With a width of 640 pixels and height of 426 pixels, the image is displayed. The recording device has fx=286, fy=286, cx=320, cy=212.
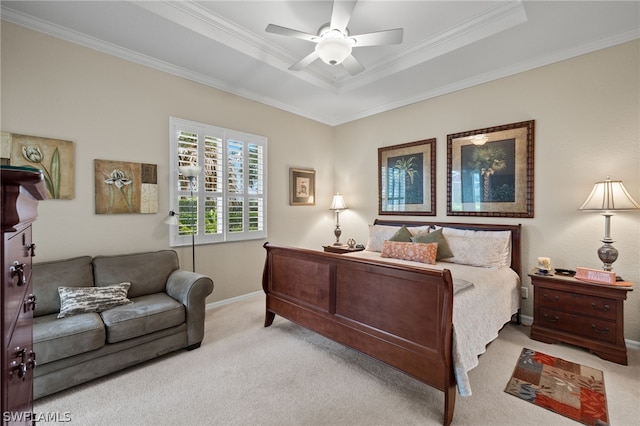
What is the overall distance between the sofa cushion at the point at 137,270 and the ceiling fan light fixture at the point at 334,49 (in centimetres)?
261

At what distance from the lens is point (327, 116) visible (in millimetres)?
5289

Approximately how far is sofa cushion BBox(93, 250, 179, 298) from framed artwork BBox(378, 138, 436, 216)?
323cm

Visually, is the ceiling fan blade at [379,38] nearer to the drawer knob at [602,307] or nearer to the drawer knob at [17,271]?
the drawer knob at [17,271]

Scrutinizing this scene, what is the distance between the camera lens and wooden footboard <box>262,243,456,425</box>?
181cm

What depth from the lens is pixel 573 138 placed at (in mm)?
3057

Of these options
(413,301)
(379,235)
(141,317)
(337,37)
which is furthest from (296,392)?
(337,37)

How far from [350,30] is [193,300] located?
3.17 metres

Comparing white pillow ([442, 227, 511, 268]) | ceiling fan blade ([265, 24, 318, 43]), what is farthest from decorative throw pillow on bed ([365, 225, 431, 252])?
ceiling fan blade ([265, 24, 318, 43])

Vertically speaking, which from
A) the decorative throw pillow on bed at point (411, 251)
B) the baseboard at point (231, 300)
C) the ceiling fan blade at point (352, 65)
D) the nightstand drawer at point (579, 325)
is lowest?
the baseboard at point (231, 300)

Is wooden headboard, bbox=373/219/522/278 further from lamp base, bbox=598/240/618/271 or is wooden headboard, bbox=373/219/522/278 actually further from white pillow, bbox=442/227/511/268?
lamp base, bbox=598/240/618/271

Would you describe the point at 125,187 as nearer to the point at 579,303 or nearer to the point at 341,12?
the point at 341,12

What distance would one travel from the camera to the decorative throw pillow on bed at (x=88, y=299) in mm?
2281

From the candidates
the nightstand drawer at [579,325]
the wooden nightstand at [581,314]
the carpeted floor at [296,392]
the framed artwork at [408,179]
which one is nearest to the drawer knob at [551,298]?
the wooden nightstand at [581,314]

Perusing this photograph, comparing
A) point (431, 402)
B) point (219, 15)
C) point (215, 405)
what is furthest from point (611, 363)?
point (219, 15)
